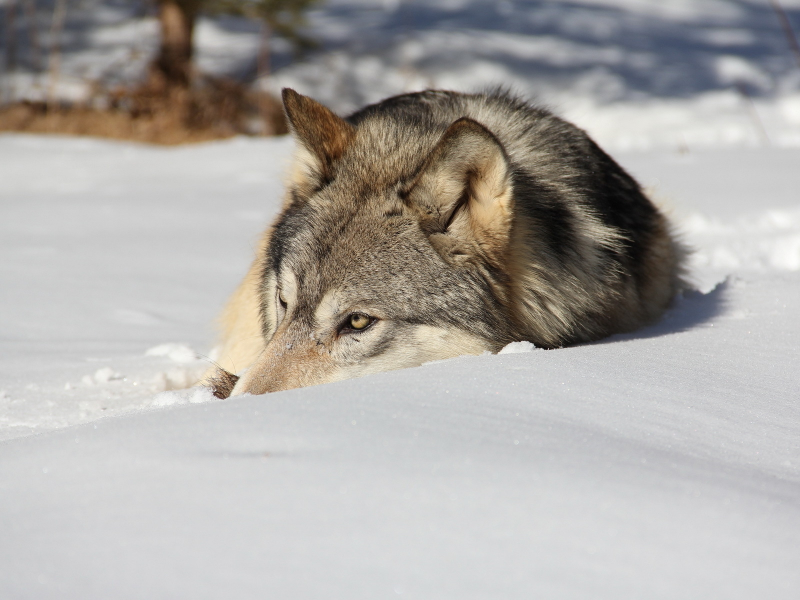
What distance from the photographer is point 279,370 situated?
2.30 meters

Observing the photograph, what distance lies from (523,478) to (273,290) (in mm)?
1799

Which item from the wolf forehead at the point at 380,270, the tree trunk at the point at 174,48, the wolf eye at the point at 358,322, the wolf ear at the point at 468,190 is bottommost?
the wolf eye at the point at 358,322

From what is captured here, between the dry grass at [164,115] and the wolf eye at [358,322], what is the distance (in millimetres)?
8842

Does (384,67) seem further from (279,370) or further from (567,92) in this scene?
(279,370)

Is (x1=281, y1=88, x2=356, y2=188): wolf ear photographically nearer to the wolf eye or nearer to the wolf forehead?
the wolf forehead

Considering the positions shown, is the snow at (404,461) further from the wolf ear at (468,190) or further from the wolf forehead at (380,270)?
the wolf ear at (468,190)

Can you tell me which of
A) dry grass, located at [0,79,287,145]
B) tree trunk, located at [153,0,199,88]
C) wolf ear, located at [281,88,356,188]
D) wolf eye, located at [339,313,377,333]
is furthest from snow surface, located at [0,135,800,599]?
tree trunk, located at [153,0,199,88]

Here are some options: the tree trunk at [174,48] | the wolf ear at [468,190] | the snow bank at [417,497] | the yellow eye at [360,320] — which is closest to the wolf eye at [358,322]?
the yellow eye at [360,320]

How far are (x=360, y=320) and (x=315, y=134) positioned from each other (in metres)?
0.78

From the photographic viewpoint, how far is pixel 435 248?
2.50m

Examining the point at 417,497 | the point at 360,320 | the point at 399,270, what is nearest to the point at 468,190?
→ the point at 399,270

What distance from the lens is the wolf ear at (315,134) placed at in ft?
8.90

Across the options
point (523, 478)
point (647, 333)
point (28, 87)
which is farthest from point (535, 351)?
point (28, 87)

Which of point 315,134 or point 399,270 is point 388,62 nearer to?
point 315,134
